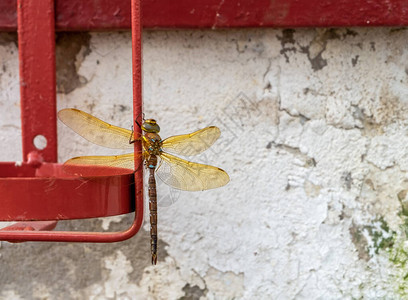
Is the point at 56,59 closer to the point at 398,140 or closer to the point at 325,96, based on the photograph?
the point at 325,96

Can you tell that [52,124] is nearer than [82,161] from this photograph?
No

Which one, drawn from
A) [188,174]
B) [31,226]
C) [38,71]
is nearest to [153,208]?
[188,174]

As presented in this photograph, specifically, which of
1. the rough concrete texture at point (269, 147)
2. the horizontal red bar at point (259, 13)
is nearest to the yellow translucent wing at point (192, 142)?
the rough concrete texture at point (269, 147)

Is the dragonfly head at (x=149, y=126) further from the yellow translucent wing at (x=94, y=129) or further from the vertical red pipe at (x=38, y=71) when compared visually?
the vertical red pipe at (x=38, y=71)

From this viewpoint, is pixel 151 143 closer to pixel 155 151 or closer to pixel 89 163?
pixel 155 151

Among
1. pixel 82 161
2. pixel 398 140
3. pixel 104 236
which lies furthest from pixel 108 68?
pixel 398 140

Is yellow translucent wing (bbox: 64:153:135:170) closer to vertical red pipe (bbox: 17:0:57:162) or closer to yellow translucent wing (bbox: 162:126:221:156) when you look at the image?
yellow translucent wing (bbox: 162:126:221:156)
